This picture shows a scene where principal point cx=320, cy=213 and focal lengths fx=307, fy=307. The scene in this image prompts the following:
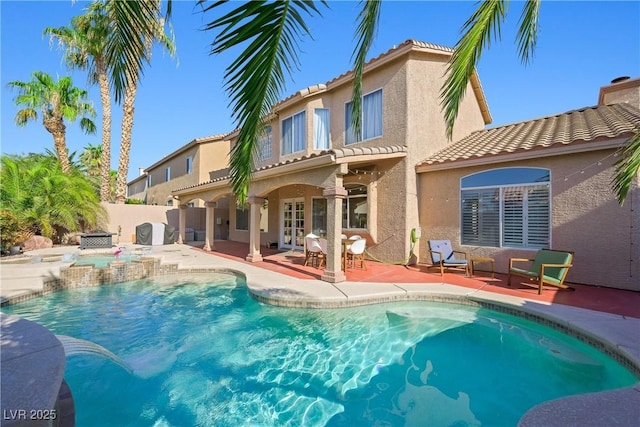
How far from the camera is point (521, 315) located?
734 centimetres

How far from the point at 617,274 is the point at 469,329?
5532 mm

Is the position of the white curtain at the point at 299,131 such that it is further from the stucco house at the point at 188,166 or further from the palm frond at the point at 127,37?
the palm frond at the point at 127,37

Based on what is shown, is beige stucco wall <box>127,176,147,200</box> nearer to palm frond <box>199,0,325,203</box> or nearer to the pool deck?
the pool deck

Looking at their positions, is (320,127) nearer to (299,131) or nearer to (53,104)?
(299,131)

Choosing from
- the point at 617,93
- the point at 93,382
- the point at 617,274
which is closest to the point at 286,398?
the point at 93,382

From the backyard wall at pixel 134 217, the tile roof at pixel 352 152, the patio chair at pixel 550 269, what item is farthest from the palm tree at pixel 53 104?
the patio chair at pixel 550 269

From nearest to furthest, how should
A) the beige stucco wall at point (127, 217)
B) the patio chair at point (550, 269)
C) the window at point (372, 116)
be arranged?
1. the patio chair at point (550, 269)
2. the window at point (372, 116)
3. the beige stucco wall at point (127, 217)

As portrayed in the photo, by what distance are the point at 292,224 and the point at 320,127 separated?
597cm

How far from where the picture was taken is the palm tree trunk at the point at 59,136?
22.5m

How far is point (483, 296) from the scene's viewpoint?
826 cm

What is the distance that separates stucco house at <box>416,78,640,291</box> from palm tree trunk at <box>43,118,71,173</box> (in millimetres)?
25770

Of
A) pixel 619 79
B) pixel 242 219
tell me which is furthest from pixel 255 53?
pixel 242 219

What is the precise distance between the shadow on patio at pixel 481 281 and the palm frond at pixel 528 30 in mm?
6115

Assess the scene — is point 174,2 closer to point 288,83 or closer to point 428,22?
point 288,83
